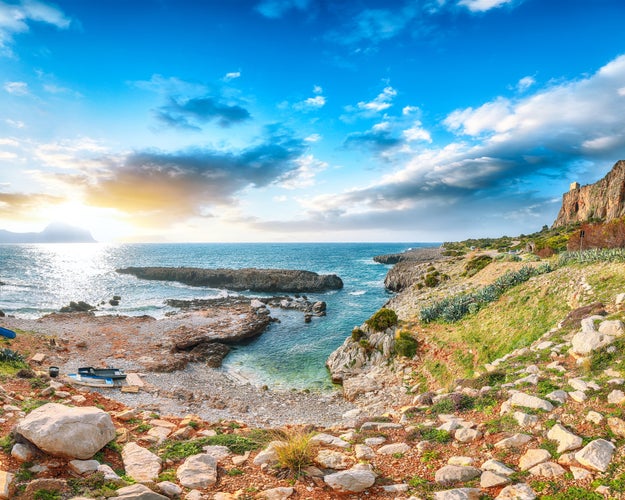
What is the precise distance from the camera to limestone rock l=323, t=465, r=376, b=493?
5734mm

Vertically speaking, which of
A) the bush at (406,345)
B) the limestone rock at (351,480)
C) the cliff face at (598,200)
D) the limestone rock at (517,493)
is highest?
the cliff face at (598,200)

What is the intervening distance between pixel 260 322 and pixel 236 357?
7688mm

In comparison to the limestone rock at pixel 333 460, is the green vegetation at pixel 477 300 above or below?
above

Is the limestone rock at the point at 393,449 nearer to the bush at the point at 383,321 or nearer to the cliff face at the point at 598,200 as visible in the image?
the bush at the point at 383,321

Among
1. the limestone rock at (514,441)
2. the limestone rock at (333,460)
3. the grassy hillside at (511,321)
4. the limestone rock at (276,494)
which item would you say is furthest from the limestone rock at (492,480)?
the grassy hillside at (511,321)

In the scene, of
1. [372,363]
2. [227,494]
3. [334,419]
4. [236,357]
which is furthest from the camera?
[236,357]

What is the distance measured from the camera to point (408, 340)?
18.5m

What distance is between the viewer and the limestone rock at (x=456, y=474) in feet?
18.8

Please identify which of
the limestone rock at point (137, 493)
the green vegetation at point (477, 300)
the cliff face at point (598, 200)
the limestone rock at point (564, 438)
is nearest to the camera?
the limestone rock at point (137, 493)

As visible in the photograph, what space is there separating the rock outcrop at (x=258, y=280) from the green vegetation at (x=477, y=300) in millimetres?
39188

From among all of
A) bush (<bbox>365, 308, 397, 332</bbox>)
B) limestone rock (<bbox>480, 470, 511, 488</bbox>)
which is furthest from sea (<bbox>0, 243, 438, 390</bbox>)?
limestone rock (<bbox>480, 470, 511, 488</bbox>)

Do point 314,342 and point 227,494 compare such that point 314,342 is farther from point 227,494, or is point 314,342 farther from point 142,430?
point 227,494

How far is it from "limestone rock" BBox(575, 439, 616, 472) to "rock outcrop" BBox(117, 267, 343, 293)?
53.7 metres

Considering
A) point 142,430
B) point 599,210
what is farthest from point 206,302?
point 599,210
